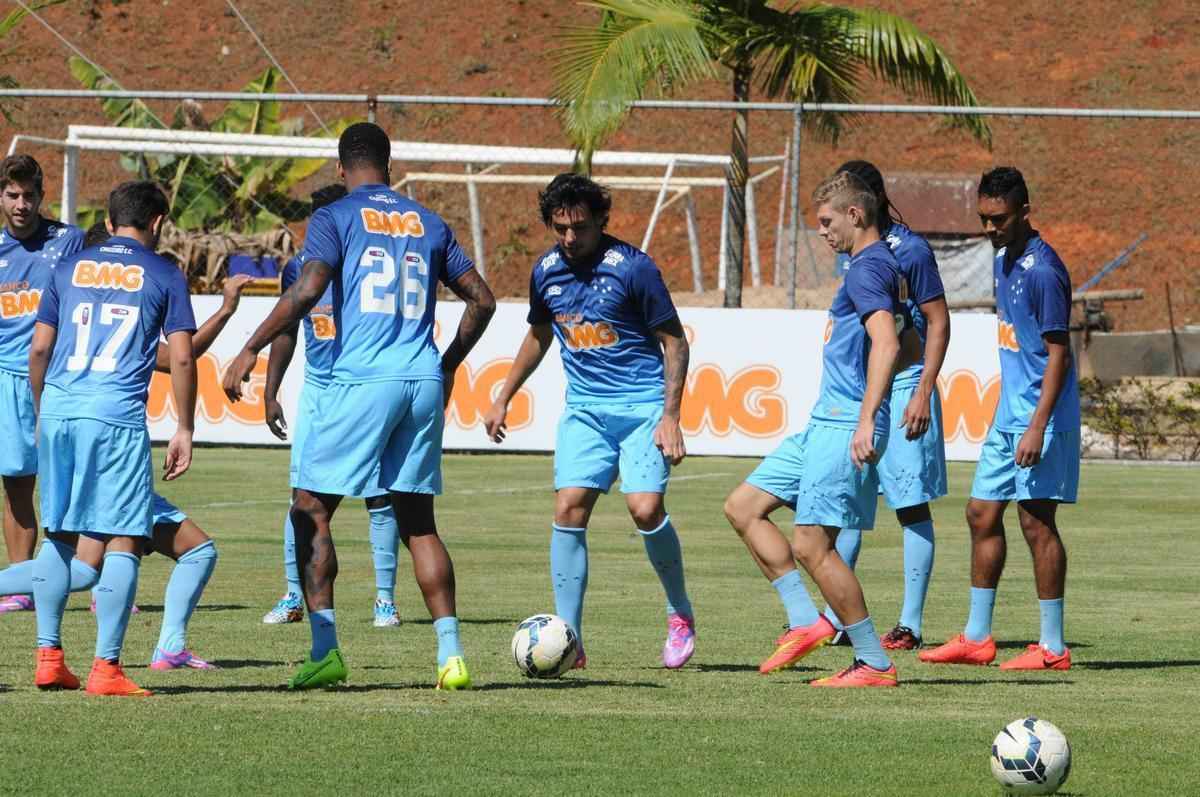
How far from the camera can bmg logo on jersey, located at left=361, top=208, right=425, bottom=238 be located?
7.58 meters

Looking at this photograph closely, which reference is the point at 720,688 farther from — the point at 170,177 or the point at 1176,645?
the point at 170,177

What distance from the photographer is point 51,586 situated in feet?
24.8

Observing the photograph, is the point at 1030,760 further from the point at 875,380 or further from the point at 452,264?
the point at 452,264


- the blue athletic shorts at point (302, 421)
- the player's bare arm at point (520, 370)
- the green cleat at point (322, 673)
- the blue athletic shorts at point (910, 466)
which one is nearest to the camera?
the green cleat at point (322, 673)

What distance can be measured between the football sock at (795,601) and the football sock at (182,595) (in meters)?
2.44

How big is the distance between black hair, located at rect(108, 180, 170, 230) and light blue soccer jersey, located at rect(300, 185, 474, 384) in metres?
0.63

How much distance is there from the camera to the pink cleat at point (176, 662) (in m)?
8.18

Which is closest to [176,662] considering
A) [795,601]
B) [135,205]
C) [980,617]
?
[135,205]

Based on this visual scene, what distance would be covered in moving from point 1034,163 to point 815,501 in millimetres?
45215

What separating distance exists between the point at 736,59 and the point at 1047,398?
15463 millimetres

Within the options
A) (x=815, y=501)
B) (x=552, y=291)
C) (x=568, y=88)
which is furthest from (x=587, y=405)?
(x=568, y=88)

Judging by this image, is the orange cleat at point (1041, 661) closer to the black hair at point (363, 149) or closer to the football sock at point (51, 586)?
the black hair at point (363, 149)

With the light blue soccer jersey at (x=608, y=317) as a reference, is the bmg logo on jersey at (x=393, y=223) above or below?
above

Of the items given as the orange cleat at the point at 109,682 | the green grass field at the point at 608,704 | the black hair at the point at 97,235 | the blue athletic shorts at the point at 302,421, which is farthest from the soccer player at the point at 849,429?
the black hair at the point at 97,235
